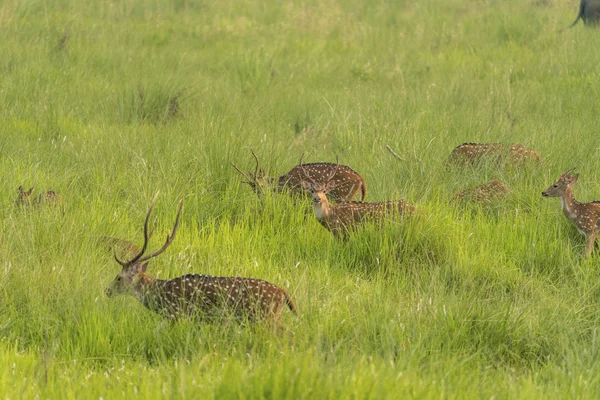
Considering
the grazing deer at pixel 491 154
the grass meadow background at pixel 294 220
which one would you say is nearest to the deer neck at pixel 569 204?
the grass meadow background at pixel 294 220

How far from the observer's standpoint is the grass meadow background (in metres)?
4.41

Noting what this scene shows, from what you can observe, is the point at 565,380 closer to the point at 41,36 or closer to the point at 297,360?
the point at 297,360

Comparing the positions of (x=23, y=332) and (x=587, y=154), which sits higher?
(x=587, y=154)

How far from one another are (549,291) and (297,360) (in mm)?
2510

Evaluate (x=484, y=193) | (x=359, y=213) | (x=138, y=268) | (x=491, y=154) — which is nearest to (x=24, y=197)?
(x=138, y=268)

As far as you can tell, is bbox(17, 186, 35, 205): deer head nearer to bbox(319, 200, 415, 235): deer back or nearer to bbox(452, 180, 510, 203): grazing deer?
bbox(319, 200, 415, 235): deer back

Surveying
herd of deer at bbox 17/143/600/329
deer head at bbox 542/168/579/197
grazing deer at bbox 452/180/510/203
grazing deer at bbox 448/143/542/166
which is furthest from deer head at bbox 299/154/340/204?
deer head at bbox 542/168/579/197

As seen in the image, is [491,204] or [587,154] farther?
[587,154]

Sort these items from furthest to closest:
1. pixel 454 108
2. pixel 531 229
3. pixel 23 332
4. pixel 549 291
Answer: pixel 454 108, pixel 531 229, pixel 549 291, pixel 23 332

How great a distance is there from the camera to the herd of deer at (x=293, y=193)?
196 inches

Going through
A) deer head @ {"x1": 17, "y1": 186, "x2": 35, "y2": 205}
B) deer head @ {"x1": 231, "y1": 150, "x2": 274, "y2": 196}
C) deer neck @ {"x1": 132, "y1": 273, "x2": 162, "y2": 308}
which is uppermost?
deer head @ {"x1": 231, "y1": 150, "x2": 274, "y2": 196}

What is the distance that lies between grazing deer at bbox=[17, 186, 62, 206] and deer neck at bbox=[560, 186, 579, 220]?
3.69 metres

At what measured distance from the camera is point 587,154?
8.27m

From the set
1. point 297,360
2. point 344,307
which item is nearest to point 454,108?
point 344,307
